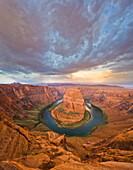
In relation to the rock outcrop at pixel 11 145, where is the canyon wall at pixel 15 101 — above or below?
above

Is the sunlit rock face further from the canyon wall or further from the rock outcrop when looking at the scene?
the rock outcrop

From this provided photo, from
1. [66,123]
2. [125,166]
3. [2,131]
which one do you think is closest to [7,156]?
[2,131]

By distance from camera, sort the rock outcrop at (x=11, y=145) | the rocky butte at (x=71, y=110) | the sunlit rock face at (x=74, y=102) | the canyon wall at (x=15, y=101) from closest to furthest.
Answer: the rock outcrop at (x=11, y=145)
the rocky butte at (x=71, y=110)
the canyon wall at (x=15, y=101)
the sunlit rock face at (x=74, y=102)

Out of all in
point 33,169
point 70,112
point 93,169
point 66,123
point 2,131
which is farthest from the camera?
Result: point 70,112

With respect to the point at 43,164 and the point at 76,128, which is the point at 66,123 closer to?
the point at 76,128

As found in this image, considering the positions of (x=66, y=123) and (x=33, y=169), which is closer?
(x=33, y=169)

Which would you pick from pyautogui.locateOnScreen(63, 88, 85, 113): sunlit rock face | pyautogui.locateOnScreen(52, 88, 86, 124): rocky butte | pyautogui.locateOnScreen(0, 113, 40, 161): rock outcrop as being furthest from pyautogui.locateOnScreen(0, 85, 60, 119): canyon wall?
pyautogui.locateOnScreen(0, 113, 40, 161): rock outcrop

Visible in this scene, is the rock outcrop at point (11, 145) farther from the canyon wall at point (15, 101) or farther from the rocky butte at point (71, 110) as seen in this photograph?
the canyon wall at point (15, 101)

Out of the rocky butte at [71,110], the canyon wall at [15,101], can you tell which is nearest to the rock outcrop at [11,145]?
the rocky butte at [71,110]
